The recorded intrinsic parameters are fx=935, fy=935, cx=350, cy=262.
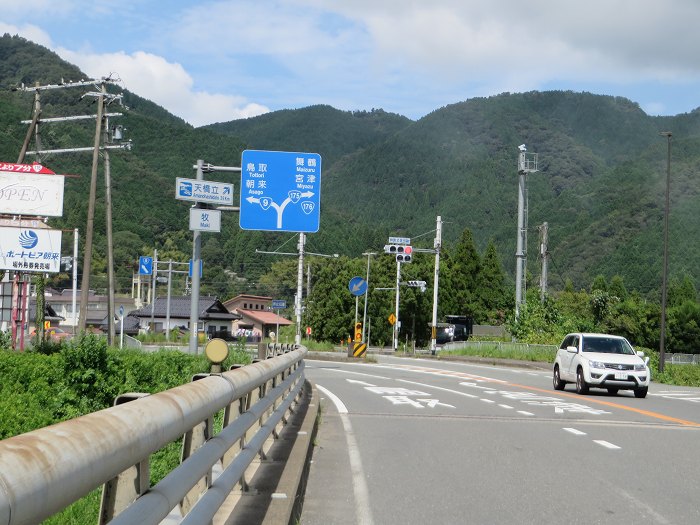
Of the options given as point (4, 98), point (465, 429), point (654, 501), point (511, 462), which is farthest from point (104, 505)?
point (4, 98)

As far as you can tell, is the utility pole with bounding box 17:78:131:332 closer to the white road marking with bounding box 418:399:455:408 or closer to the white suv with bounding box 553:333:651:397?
the white road marking with bounding box 418:399:455:408

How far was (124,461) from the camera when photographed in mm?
2725

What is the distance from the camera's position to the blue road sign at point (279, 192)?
29422 millimetres

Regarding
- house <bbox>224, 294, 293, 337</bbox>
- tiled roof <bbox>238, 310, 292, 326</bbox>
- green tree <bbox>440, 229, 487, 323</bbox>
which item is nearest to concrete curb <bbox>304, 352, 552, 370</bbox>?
green tree <bbox>440, 229, 487, 323</bbox>

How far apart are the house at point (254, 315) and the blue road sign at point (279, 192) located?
98.9 m

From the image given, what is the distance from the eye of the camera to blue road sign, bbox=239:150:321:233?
1158 inches

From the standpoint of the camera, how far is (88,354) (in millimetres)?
16172

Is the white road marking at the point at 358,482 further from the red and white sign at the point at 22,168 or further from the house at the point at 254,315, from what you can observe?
the house at the point at 254,315

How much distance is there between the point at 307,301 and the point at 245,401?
10271 cm

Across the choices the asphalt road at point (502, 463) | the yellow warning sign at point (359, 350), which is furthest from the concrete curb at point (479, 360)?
the asphalt road at point (502, 463)

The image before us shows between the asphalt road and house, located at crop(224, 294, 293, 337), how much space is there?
11156cm

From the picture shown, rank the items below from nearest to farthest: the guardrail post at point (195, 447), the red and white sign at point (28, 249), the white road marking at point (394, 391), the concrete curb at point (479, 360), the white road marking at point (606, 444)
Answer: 1. the guardrail post at point (195, 447)
2. the white road marking at point (606, 444)
3. the white road marking at point (394, 391)
4. the red and white sign at point (28, 249)
5. the concrete curb at point (479, 360)

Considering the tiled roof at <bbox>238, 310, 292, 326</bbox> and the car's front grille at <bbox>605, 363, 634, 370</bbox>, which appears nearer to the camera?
the car's front grille at <bbox>605, 363, 634, 370</bbox>

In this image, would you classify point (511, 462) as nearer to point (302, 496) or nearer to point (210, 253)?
point (302, 496)
